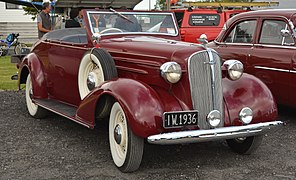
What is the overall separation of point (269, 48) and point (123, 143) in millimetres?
3307

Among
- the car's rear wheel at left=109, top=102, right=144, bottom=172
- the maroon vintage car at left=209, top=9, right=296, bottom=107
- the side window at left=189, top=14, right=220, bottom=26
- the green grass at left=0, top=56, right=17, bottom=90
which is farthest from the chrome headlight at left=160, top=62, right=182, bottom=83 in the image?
the side window at left=189, top=14, right=220, bottom=26

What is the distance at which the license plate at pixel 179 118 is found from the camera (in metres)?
3.89

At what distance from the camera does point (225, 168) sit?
168 inches

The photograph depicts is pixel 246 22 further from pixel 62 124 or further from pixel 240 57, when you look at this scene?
pixel 62 124

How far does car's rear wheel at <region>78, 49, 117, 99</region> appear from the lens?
4.59 meters

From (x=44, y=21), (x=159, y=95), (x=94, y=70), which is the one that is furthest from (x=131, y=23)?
(x=44, y=21)

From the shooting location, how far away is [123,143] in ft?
13.7

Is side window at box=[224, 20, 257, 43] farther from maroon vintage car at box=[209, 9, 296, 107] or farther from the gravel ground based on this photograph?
the gravel ground

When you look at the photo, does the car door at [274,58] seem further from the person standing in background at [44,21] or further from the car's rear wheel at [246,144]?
the person standing in background at [44,21]

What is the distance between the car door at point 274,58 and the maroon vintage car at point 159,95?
1.74 m

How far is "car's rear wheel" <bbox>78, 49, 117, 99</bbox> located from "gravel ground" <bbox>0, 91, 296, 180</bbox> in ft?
2.34

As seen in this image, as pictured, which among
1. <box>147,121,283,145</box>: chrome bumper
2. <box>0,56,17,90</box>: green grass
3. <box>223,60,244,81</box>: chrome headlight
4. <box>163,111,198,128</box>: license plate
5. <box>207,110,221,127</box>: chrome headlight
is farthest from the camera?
<box>0,56,17,90</box>: green grass

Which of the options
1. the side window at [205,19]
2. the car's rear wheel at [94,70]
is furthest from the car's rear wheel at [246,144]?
the side window at [205,19]

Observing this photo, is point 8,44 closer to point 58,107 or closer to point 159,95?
point 58,107
